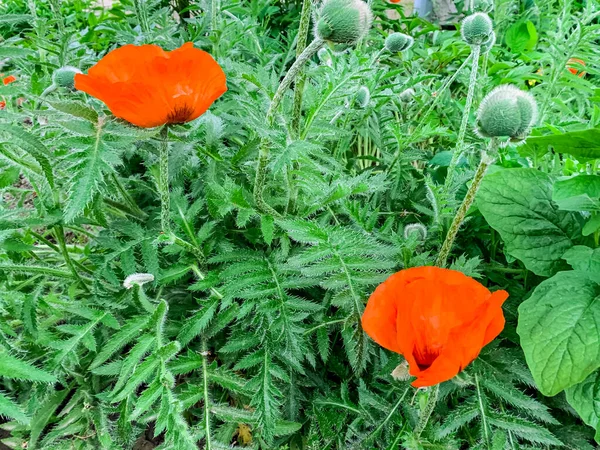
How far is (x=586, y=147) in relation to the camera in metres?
0.89

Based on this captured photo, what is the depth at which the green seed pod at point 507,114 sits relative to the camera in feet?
2.26

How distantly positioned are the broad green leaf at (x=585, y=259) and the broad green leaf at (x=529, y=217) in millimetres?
47

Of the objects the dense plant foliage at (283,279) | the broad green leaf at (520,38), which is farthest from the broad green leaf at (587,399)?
the broad green leaf at (520,38)

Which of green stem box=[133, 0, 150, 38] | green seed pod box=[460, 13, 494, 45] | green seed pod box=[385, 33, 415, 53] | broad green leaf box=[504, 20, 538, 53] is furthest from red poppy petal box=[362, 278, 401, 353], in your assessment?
broad green leaf box=[504, 20, 538, 53]

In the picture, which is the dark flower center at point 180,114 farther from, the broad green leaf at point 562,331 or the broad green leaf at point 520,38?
the broad green leaf at point 520,38

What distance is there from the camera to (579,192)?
869 millimetres

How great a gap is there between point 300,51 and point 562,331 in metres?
0.62

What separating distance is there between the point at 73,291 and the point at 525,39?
→ 6.29 feet

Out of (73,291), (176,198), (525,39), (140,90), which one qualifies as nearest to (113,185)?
(176,198)

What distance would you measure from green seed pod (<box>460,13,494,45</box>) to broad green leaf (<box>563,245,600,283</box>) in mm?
437

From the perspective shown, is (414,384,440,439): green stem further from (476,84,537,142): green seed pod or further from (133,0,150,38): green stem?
(133,0,150,38): green stem

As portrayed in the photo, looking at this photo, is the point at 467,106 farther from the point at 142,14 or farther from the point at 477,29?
the point at 142,14

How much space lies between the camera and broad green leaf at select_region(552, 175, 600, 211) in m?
0.86

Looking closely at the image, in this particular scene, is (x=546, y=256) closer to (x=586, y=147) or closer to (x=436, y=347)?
(x=586, y=147)
